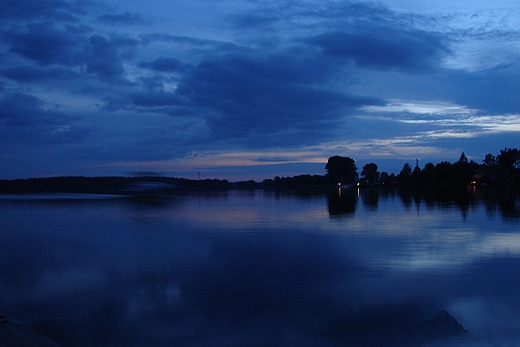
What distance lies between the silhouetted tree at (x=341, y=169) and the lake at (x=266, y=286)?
134m

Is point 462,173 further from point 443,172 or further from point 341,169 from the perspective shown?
point 341,169

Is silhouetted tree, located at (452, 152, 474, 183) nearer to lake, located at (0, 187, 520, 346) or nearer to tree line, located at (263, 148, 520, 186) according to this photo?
tree line, located at (263, 148, 520, 186)

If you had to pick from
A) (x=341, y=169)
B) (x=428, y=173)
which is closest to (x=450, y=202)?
(x=428, y=173)

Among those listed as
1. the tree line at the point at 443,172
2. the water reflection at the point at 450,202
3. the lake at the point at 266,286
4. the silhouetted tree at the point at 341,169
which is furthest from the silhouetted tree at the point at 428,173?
the lake at the point at 266,286

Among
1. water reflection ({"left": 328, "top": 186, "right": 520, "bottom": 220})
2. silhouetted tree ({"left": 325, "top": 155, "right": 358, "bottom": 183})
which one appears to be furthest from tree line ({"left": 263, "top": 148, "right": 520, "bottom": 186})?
water reflection ({"left": 328, "top": 186, "right": 520, "bottom": 220})

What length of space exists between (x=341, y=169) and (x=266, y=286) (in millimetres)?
139983

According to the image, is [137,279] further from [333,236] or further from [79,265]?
[333,236]

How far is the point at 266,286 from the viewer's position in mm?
8031

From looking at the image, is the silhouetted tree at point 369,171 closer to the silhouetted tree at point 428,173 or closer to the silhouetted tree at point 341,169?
the silhouetted tree at point 341,169

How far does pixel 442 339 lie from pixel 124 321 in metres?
4.16

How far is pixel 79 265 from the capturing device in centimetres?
1002

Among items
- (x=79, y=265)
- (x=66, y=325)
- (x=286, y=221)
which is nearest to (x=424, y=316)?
(x=66, y=325)

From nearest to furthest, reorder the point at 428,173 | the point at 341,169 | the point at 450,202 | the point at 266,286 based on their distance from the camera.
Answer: the point at 266,286
the point at 450,202
the point at 428,173
the point at 341,169

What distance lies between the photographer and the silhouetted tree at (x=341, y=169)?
486 feet
